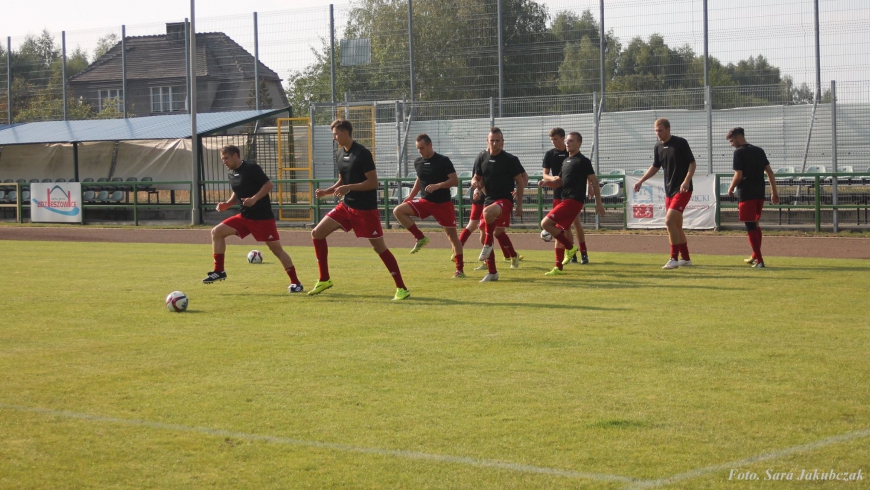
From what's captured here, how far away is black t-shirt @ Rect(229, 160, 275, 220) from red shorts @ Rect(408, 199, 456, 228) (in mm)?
2484

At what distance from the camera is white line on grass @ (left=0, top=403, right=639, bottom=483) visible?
4691mm

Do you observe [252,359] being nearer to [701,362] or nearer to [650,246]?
[701,362]

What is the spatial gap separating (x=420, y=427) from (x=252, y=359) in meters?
2.52

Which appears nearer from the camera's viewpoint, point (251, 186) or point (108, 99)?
point (251, 186)

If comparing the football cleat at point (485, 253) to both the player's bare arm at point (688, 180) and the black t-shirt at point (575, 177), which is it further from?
the player's bare arm at point (688, 180)

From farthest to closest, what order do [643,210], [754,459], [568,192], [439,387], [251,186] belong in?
1. [643,210]
2. [568,192]
3. [251,186]
4. [439,387]
5. [754,459]

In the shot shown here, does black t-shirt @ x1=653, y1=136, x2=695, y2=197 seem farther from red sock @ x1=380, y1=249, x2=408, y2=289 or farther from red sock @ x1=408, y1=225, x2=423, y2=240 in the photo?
red sock @ x1=380, y1=249, x2=408, y2=289

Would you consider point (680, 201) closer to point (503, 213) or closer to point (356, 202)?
point (503, 213)

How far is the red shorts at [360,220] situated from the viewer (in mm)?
11461

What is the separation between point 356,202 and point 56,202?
73.9ft

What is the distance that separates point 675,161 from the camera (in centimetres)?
1403

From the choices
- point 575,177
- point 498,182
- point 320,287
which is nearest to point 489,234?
point 498,182

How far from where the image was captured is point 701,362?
7.24m

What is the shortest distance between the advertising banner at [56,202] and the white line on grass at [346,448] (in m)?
26.0
